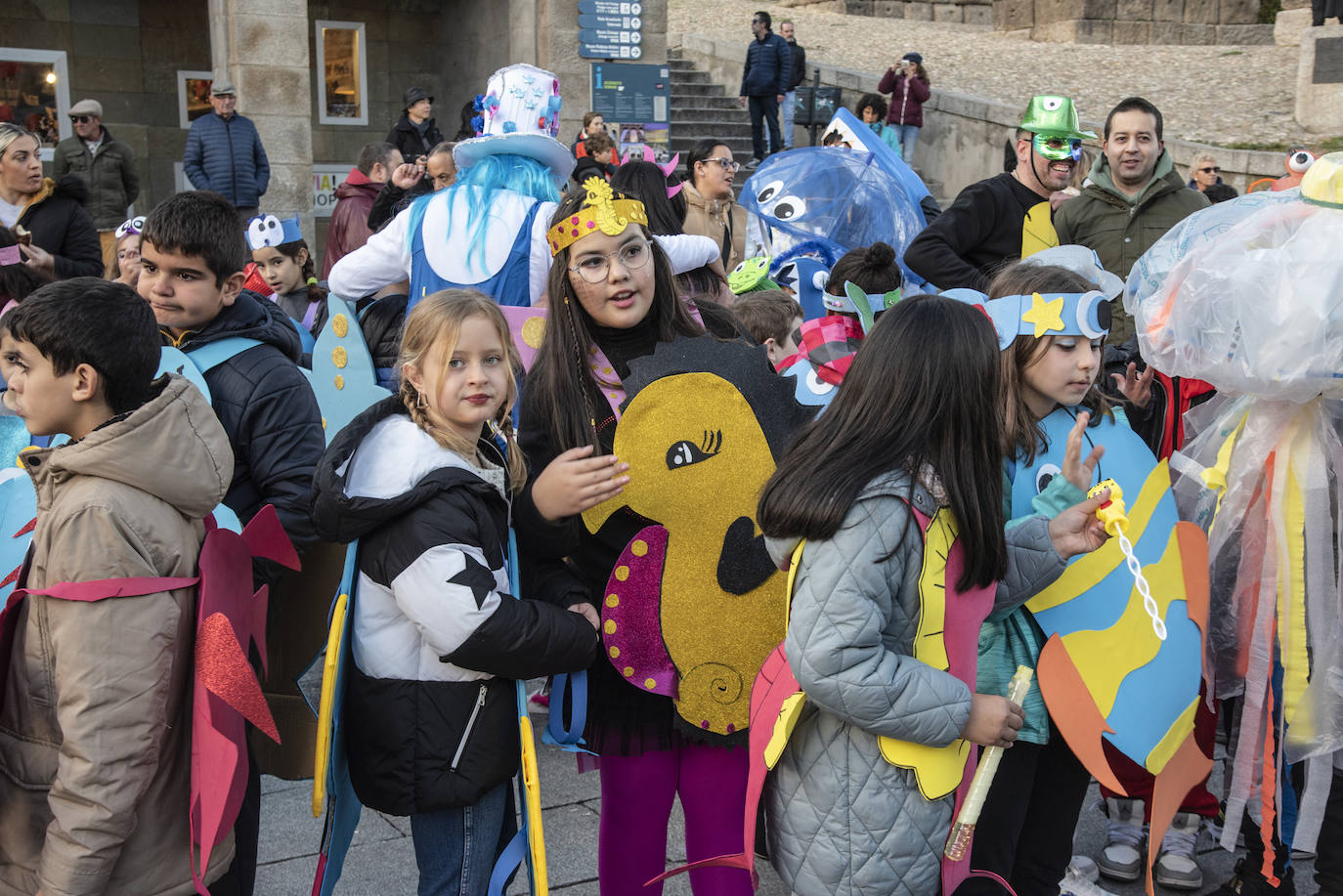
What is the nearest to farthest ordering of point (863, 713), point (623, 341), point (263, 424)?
point (863, 713) → point (623, 341) → point (263, 424)

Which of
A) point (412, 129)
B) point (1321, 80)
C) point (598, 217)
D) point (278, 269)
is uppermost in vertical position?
point (1321, 80)

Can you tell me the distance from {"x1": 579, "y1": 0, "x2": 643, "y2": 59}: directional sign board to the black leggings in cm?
1171

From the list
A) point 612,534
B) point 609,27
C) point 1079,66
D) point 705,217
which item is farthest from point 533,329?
point 1079,66

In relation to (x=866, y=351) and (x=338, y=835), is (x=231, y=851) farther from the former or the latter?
(x=866, y=351)

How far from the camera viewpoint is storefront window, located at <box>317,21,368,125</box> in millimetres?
14695

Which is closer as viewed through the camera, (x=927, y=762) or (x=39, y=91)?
(x=927, y=762)

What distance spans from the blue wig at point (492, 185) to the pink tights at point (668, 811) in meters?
1.94

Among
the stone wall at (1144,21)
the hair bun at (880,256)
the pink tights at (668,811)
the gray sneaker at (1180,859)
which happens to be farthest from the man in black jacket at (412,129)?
the stone wall at (1144,21)

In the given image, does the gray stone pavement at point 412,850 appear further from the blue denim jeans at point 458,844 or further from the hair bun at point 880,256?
the hair bun at point 880,256

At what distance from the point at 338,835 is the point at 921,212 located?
491cm

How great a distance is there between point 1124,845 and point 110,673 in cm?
263

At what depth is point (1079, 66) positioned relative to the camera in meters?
19.8

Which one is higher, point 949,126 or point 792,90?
point 792,90

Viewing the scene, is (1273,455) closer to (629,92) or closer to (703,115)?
(629,92)
